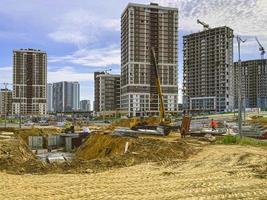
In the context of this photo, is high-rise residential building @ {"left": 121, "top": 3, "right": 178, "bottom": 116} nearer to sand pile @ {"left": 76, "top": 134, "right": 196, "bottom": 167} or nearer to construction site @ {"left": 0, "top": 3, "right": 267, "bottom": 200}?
construction site @ {"left": 0, "top": 3, "right": 267, "bottom": 200}

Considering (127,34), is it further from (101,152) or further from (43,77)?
(101,152)

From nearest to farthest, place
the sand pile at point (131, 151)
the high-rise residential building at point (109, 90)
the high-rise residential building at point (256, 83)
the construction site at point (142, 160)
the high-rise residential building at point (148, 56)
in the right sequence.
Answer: the construction site at point (142, 160) → the sand pile at point (131, 151) → the high-rise residential building at point (148, 56) → the high-rise residential building at point (256, 83) → the high-rise residential building at point (109, 90)

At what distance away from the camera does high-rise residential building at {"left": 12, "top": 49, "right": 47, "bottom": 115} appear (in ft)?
522

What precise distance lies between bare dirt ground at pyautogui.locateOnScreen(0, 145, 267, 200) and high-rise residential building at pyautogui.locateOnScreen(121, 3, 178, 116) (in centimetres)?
10966

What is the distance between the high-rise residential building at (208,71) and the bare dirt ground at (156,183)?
117 m

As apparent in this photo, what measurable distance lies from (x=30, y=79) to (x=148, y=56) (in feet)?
184

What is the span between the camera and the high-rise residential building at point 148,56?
426ft

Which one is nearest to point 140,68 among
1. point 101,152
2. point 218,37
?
point 218,37

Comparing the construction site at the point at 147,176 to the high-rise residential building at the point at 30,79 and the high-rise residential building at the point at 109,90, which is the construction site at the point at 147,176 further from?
the high-rise residential building at the point at 109,90

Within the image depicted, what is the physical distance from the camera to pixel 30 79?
161500 millimetres

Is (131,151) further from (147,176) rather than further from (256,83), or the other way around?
(256,83)

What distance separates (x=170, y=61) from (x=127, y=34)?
719 inches

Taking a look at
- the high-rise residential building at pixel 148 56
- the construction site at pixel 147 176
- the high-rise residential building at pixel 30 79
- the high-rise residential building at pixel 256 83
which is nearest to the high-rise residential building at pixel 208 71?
the high-rise residential building at pixel 148 56

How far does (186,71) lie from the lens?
157625mm
